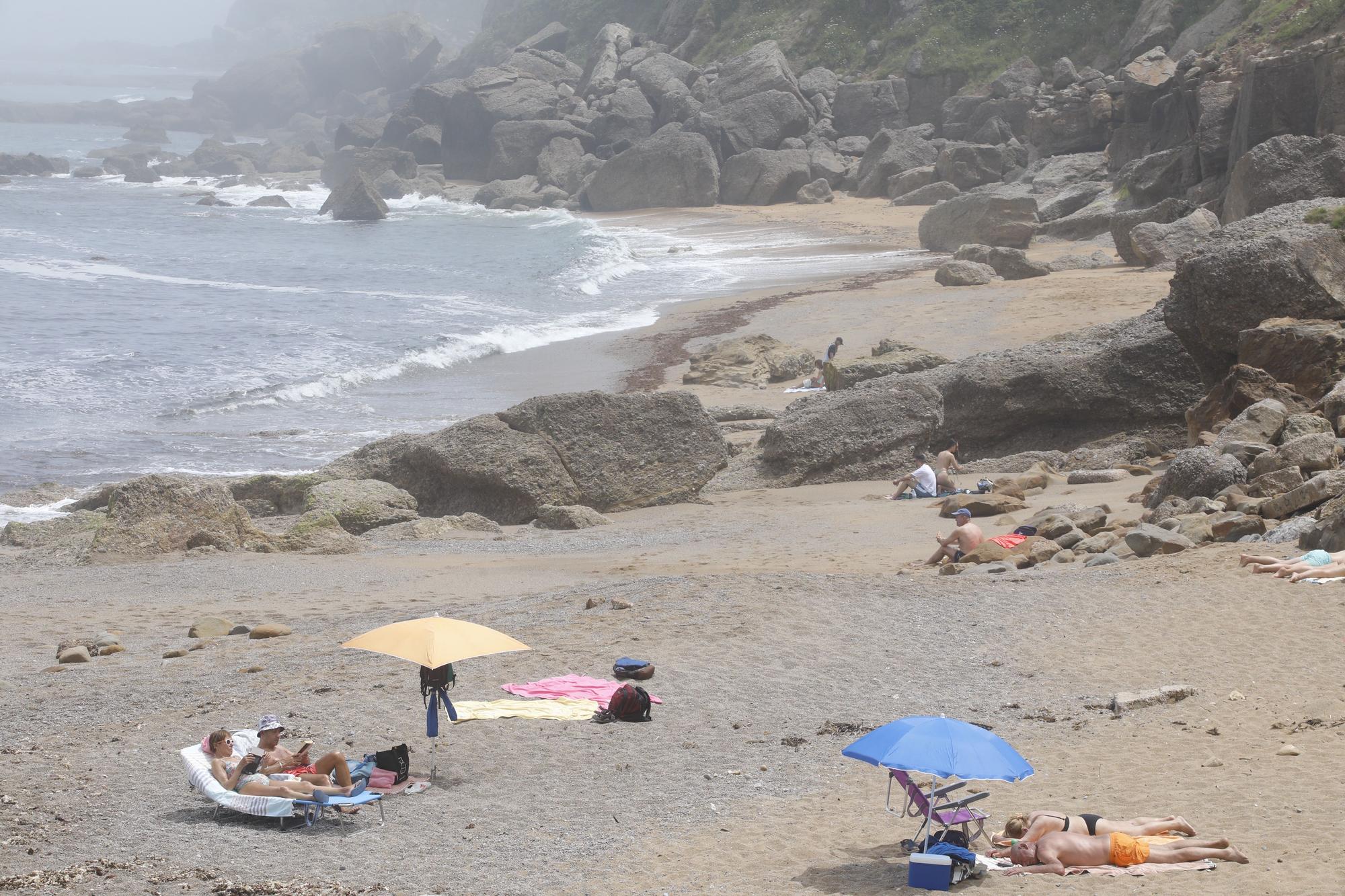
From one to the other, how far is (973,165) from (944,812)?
48256 millimetres

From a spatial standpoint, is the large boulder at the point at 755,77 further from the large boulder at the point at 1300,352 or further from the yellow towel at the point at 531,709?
the yellow towel at the point at 531,709

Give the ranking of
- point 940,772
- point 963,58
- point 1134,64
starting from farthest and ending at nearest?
1. point 963,58
2. point 1134,64
3. point 940,772

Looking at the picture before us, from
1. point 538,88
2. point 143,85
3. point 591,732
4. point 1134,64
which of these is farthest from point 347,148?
point 143,85

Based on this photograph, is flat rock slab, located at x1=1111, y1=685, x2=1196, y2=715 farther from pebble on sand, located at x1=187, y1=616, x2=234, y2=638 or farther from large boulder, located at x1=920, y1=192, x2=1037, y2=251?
large boulder, located at x1=920, y1=192, x2=1037, y2=251

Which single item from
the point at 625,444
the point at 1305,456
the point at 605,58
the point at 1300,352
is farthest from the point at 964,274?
the point at 605,58

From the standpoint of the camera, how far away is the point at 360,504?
53.0ft

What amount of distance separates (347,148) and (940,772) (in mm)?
82237

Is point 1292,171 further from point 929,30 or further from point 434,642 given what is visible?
point 929,30

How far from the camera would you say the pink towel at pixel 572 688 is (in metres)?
9.54

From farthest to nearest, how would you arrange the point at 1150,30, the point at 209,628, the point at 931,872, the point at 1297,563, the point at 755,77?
the point at 755,77
the point at 1150,30
the point at 209,628
the point at 1297,563
the point at 931,872

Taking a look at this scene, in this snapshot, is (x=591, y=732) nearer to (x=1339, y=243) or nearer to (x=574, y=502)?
(x=574, y=502)

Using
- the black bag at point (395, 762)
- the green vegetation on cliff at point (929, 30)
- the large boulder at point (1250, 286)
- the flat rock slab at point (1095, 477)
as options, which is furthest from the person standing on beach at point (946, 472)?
the green vegetation on cliff at point (929, 30)

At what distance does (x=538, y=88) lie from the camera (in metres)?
76.9

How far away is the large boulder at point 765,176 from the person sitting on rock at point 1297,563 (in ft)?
163
